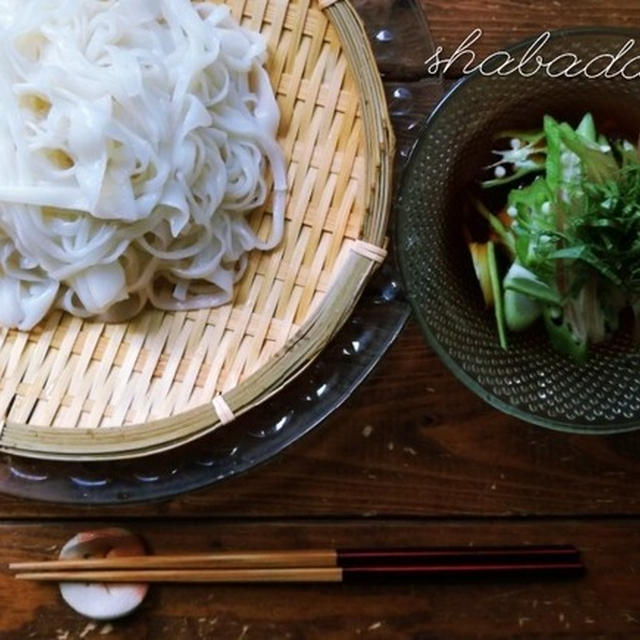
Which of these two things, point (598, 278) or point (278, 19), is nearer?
point (598, 278)

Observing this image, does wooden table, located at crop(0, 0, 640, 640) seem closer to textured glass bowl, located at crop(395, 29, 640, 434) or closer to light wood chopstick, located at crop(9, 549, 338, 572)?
light wood chopstick, located at crop(9, 549, 338, 572)

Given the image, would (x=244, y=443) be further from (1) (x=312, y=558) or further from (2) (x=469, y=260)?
(2) (x=469, y=260)

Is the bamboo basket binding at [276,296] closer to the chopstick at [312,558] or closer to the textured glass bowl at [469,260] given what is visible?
the textured glass bowl at [469,260]

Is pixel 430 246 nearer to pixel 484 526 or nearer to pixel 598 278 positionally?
pixel 598 278

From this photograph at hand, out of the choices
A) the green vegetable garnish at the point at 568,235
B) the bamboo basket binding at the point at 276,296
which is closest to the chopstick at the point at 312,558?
the bamboo basket binding at the point at 276,296

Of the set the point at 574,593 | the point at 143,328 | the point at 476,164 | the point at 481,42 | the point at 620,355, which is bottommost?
the point at 574,593

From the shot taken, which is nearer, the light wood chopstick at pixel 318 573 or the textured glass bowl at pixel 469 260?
the textured glass bowl at pixel 469 260

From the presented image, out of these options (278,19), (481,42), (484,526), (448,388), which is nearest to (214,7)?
(278,19)
